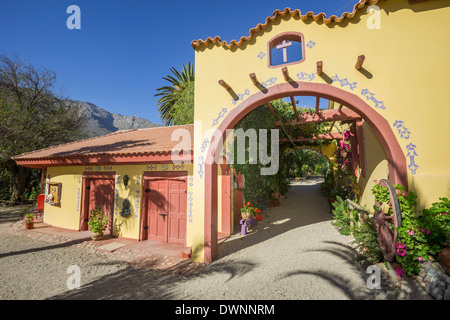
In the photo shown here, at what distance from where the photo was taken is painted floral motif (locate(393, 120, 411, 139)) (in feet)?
12.5

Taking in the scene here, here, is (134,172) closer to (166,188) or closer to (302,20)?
(166,188)

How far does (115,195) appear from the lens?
7.54 meters

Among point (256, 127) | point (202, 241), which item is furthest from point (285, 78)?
point (202, 241)

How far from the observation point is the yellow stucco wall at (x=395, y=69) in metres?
3.66

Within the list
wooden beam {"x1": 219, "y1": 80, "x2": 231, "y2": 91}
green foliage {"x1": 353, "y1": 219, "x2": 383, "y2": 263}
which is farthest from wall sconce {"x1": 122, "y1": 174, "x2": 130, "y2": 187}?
green foliage {"x1": 353, "y1": 219, "x2": 383, "y2": 263}

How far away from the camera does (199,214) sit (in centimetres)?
519

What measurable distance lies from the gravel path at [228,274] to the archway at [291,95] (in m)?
1.05

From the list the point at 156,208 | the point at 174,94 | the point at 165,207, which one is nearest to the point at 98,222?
the point at 156,208

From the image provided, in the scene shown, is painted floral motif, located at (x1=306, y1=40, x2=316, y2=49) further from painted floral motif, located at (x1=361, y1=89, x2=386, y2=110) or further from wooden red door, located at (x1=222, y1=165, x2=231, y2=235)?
wooden red door, located at (x1=222, y1=165, x2=231, y2=235)

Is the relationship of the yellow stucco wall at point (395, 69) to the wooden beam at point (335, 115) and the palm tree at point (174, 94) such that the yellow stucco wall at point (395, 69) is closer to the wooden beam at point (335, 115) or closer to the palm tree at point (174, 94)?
the wooden beam at point (335, 115)

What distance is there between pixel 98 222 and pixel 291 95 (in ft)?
24.5

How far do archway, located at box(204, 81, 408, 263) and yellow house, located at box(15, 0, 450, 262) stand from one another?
0.06 feet
